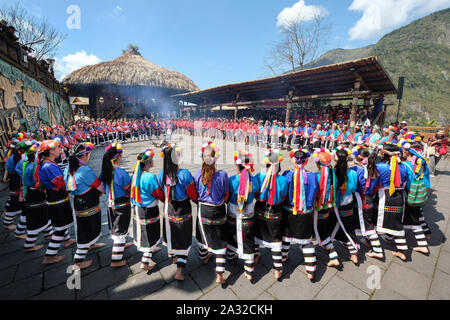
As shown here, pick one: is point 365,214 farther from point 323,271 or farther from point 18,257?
point 18,257

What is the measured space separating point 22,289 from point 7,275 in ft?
1.41

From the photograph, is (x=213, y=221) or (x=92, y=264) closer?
(x=213, y=221)

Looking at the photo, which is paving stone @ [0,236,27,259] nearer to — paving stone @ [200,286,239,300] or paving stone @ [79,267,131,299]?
paving stone @ [79,267,131,299]

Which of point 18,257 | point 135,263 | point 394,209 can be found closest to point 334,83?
point 394,209

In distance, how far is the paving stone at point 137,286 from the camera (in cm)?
207

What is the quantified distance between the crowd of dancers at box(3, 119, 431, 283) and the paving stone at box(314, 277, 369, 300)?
0.24m

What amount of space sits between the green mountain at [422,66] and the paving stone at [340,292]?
28.5 m

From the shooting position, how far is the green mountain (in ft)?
96.8

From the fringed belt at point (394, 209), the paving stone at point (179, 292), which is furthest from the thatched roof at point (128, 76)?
the fringed belt at point (394, 209)

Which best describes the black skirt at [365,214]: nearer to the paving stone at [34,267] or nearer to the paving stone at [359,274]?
the paving stone at [359,274]

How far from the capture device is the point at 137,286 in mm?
2186

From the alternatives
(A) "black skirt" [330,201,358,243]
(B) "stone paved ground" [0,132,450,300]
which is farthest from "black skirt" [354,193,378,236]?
(B) "stone paved ground" [0,132,450,300]
